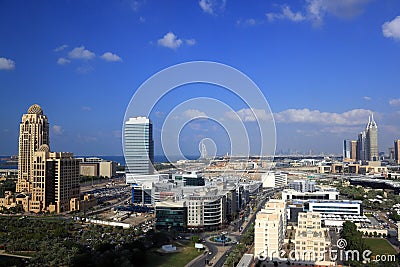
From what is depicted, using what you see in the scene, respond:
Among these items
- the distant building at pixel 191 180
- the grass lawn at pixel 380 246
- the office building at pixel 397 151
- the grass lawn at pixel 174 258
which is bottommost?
the grass lawn at pixel 380 246

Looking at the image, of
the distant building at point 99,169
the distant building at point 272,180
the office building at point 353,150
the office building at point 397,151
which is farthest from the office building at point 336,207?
the office building at point 353,150

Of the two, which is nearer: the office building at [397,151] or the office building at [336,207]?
the office building at [336,207]

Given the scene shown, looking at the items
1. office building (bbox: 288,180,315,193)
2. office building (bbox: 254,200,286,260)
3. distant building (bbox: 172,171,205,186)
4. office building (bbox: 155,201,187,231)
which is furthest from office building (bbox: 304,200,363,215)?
A: office building (bbox: 254,200,286,260)

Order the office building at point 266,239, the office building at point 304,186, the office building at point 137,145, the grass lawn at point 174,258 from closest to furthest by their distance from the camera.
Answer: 1. the grass lawn at point 174,258
2. the office building at point 266,239
3. the office building at point 304,186
4. the office building at point 137,145

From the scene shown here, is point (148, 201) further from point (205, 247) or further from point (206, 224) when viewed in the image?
Result: point (205, 247)

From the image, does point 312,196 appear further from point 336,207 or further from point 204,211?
point 204,211

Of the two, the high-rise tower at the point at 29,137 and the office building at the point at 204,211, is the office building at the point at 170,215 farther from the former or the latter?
the high-rise tower at the point at 29,137
